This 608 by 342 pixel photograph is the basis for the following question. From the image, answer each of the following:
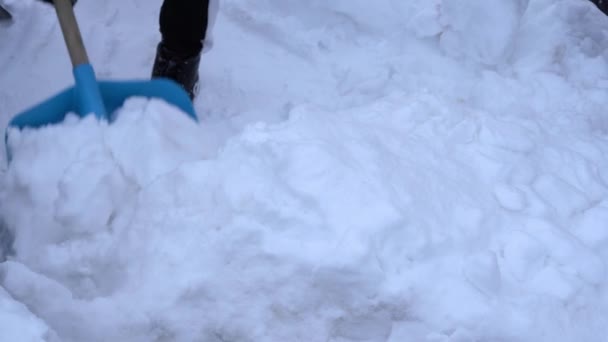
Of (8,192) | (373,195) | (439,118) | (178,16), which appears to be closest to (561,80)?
(439,118)

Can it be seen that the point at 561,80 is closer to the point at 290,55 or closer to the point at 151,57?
the point at 290,55

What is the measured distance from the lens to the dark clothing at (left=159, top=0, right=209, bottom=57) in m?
1.62

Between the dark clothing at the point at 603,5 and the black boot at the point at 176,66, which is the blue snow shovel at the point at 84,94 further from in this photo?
the dark clothing at the point at 603,5

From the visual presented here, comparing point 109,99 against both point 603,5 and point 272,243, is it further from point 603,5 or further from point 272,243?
point 603,5

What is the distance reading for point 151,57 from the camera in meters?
2.05

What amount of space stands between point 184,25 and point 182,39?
5 cm

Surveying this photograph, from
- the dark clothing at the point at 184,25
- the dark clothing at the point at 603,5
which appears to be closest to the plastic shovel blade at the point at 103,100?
the dark clothing at the point at 184,25

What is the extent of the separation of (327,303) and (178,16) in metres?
0.95

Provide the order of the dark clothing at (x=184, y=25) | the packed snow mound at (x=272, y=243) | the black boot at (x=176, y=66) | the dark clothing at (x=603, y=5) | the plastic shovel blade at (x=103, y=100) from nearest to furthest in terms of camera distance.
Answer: the packed snow mound at (x=272, y=243)
the plastic shovel blade at (x=103, y=100)
the dark clothing at (x=184, y=25)
the black boot at (x=176, y=66)
the dark clothing at (x=603, y=5)

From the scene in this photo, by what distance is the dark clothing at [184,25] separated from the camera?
1.62 metres

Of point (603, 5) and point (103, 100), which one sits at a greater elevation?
point (603, 5)

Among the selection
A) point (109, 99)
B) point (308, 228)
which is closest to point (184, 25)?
point (109, 99)

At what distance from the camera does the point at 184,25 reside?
1.65 meters

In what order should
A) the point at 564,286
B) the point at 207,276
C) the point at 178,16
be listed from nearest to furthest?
the point at 207,276 → the point at 564,286 → the point at 178,16
